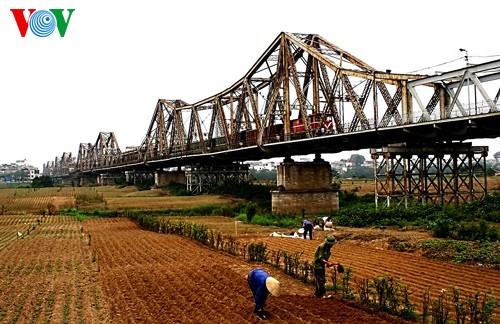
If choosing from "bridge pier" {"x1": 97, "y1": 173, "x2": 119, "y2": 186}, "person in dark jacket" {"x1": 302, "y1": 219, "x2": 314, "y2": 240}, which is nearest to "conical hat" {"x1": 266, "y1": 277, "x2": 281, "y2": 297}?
"person in dark jacket" {"x1": 302, "y1": 219, "x2": 314, "y2": 240}

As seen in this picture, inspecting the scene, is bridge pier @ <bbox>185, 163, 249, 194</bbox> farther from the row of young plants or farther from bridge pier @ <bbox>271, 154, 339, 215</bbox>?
the row of young plants

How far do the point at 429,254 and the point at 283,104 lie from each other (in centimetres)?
3308

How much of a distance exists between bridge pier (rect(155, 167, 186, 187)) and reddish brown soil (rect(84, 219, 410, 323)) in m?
71.7

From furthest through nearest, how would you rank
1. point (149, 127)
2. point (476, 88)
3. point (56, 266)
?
point (149, 127) → point (476, 88) → point (56, 266)

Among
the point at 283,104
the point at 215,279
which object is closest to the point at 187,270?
the point at 215,279

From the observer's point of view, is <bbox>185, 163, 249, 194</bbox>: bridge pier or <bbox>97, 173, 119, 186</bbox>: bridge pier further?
<bbox>97, 173, 119, 186</bbox>: bridge pier

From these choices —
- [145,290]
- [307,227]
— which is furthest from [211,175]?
[145,290]

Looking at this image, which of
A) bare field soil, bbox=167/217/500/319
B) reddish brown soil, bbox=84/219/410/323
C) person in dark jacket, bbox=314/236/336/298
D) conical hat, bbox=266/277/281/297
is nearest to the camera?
conical hat, bbox=266/277/281/297

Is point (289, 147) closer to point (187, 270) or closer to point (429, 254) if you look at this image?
point (429, 254)

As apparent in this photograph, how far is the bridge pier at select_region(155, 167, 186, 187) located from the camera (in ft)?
309

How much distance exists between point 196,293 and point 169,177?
269ft

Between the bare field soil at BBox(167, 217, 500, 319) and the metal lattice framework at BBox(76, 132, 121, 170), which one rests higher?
the metal lattice framework at BBox(76, 132, 121, 170)

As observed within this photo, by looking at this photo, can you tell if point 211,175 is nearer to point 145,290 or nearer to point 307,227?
point 307,227

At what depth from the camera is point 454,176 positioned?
37062 mm
